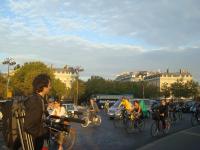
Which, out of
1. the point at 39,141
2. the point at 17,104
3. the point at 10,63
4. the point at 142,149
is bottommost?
the point at 142,149

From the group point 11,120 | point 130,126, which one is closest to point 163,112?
point 130,126

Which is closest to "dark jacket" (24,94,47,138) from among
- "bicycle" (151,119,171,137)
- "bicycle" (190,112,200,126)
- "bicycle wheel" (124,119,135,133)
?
"bicycle" (151,119,171,137)

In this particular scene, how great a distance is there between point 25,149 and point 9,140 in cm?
22

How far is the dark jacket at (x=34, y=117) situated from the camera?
19.0 feet

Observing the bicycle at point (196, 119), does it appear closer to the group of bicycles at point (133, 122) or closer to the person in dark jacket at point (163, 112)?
the group of bicycles at point (133, 122)

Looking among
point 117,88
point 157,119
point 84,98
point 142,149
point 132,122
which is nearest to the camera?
point 142,149

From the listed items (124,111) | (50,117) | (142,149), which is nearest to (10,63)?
(124,111)

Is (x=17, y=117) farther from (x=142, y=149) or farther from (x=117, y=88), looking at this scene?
(x=117, y=88)

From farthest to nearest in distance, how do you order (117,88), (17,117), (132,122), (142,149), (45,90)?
(117,88) → (132,122) → (142,149) → (45,90) → (17,117)

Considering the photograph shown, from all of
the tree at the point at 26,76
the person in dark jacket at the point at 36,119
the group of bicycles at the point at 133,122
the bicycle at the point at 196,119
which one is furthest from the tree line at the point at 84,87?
the person in dark jacket at the point at 36,119

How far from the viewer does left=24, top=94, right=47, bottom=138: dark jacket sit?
5.78 m

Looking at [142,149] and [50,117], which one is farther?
[142,149]

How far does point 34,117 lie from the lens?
583cm

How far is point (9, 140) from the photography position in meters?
5.80
